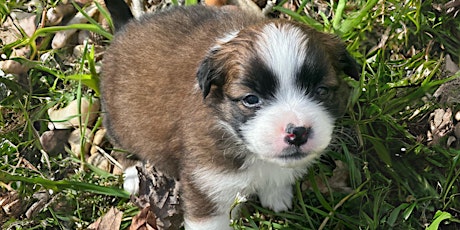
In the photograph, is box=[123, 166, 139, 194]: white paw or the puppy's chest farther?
box=[123, 166, 139, 194]: white paw

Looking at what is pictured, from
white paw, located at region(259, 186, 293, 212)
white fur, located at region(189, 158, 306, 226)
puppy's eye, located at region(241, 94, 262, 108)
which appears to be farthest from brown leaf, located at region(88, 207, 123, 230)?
puppy's eye, located at region(241, 94, 262, 108)

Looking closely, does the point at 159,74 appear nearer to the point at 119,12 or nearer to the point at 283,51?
the point at 119,12

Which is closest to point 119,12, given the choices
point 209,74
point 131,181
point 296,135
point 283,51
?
point 131,181

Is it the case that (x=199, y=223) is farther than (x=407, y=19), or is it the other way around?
(x=407, y=19)

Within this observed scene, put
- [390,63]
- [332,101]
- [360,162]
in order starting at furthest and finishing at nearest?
[390,63] < [360,162] < [332,101]

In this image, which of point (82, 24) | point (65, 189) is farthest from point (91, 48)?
point (65, 189)

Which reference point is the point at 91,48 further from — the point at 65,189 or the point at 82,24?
the point at 65,189

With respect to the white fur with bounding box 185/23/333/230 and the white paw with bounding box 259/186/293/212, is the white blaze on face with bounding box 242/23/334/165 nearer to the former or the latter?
the white fur with bounding box 185/23/333/230
